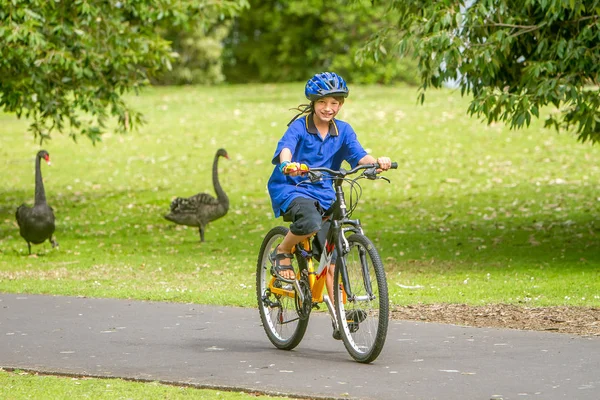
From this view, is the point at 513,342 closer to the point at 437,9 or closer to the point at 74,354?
the point at 74,354

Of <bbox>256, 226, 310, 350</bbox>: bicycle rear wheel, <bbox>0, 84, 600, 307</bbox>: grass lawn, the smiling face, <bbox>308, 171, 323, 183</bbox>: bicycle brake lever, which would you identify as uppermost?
the smiling face

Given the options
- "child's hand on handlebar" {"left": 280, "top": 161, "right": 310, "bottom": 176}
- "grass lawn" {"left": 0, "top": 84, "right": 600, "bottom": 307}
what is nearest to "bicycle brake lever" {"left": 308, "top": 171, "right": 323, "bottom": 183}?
"child's hand on handlebar" {"left": 280, "top": 161, "right": 310, "bottom": 176}

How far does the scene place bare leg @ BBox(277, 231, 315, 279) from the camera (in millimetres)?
8461

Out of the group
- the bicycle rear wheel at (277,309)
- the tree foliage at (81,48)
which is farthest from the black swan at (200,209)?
the bicycle rear wheel at (277,309)

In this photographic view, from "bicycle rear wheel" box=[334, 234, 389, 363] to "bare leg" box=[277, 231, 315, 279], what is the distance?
0.46 metres

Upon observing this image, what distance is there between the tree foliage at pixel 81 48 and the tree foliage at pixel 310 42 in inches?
1480

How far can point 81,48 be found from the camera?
731 inches

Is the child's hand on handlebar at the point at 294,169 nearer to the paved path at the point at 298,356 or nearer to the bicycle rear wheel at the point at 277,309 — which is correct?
the bicycle rear wheel at the point at 277,309

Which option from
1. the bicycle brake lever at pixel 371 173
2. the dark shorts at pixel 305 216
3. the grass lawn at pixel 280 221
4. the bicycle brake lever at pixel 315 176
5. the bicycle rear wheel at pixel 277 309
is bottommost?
the grass lawn at pixel 280 221

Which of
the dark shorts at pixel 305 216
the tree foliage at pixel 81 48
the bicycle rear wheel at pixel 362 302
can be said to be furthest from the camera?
the tree foliage at pixel 81 48

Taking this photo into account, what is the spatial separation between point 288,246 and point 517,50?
7651mm

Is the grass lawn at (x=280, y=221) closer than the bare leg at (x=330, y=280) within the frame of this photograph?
No

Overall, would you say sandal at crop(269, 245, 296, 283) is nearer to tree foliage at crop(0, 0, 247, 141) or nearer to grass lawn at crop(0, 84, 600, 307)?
grass lawn at crop(0, 84, 600, 307)

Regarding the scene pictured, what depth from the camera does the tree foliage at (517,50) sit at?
13.6m
